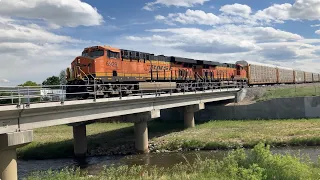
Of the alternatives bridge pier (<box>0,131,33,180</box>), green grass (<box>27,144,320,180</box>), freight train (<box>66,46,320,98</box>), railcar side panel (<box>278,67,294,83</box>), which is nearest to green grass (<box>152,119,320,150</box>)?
freight train (<box>66,46,320,98</box>)

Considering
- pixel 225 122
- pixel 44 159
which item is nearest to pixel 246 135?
pixel 225 122

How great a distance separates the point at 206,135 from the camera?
30953 mm

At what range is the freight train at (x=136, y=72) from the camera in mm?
24266

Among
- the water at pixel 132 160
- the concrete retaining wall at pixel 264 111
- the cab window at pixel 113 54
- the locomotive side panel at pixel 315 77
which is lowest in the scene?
the water at pixel 132 160

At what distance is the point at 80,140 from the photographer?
1089 inches

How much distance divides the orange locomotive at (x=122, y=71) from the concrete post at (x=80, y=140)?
13.6ft

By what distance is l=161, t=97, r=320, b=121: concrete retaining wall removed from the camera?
3706cm

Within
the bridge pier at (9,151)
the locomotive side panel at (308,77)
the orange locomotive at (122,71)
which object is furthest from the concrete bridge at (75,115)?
the locomotive side panel at (308,77)

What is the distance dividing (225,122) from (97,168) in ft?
66.4

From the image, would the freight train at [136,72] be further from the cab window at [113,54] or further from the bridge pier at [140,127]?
the bridge pier at [140,127]

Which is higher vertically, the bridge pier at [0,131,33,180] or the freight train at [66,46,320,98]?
the freight train at [66,46,320,98]

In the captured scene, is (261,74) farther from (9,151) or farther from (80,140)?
(9,151)

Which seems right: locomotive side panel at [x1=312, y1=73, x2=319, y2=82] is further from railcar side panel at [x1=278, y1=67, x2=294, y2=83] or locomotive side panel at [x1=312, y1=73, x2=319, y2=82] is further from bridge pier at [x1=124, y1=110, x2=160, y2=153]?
bridge pier at [x1=124, y1=110, x2=160, y2=153]

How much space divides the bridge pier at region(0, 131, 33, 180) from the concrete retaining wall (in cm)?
2425
